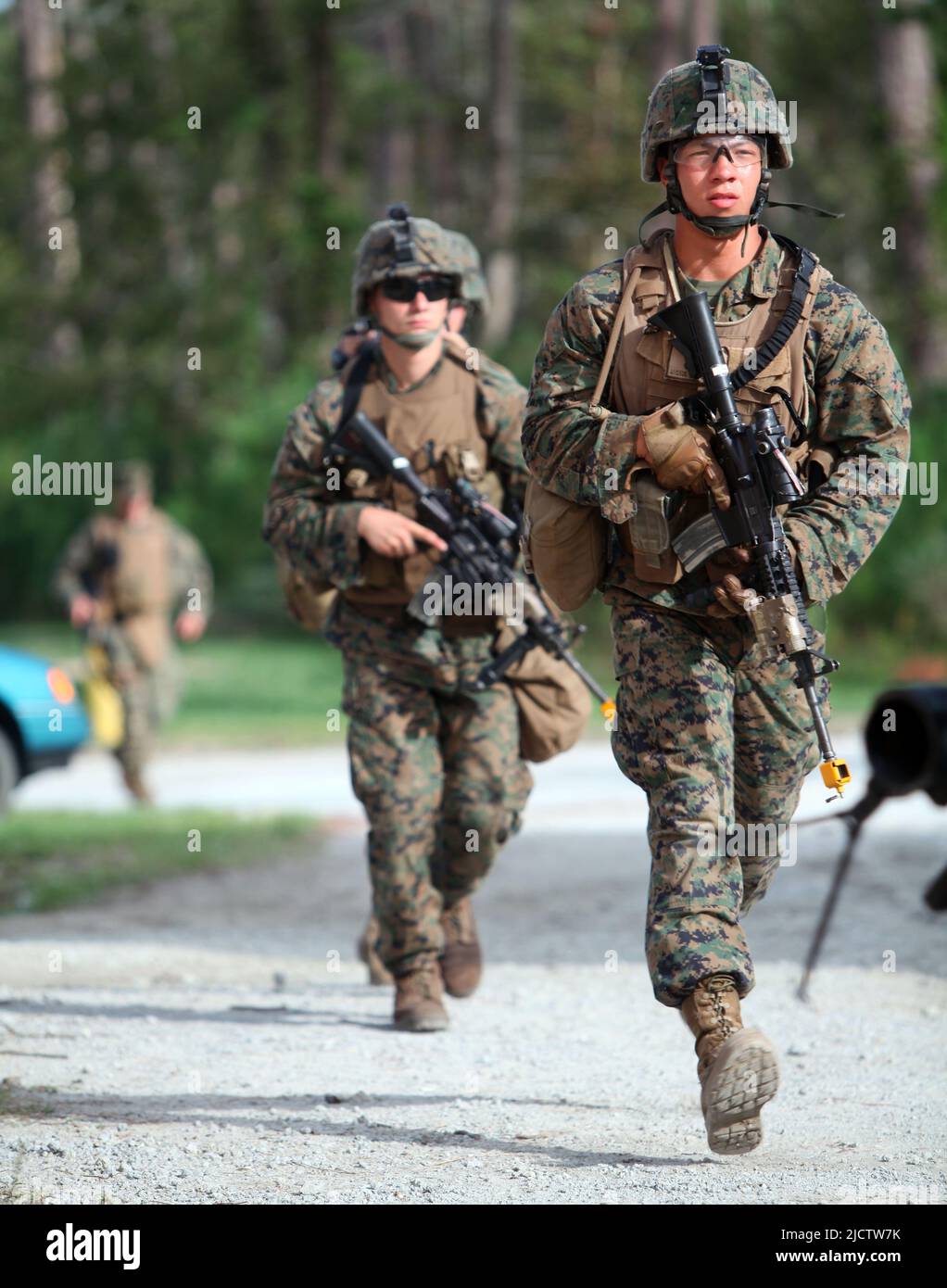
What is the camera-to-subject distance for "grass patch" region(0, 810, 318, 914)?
9.49 metres

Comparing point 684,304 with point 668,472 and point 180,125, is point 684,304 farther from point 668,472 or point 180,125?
point 180,125

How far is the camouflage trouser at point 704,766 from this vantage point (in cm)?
437

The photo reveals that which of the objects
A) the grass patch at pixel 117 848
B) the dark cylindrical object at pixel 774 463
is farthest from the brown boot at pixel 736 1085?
the grass patch at pixel 117 848

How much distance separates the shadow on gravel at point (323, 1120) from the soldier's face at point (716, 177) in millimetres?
2072

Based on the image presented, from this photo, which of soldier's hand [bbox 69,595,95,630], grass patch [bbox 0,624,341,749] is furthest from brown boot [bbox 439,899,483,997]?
grass patch [bbox 0,624,341,749]

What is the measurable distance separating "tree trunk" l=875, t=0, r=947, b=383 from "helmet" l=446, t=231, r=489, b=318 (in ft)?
50.6

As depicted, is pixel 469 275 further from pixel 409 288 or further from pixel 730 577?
pixel 730 577

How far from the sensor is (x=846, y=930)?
7934 mm

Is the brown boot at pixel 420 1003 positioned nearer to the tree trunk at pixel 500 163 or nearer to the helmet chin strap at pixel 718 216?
the helmet chin strap at pixel 718 216

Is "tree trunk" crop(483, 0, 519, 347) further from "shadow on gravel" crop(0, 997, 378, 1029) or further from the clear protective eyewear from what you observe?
the clear protective eyewear

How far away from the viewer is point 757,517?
441cm

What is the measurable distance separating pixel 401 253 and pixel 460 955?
2.25 m

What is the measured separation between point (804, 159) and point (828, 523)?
120 feet
